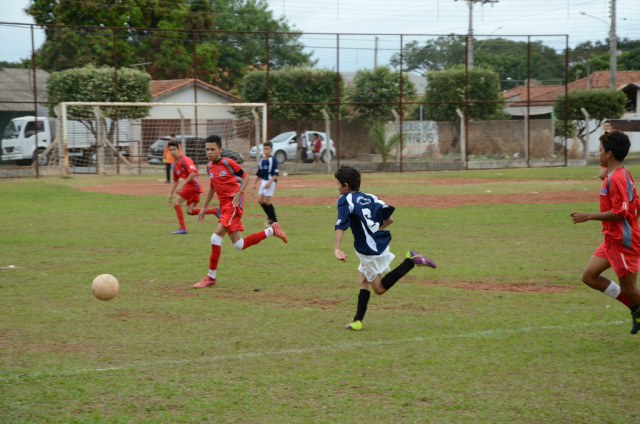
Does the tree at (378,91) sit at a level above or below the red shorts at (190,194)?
above

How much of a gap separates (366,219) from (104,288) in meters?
2.70

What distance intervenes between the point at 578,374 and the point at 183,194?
354 inches

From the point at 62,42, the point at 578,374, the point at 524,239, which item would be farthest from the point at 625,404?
the point at 62,42

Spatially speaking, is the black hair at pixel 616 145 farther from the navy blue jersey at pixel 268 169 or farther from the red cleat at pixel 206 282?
the navy blue jersey at pixel 268 169

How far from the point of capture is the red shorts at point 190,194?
501 inches

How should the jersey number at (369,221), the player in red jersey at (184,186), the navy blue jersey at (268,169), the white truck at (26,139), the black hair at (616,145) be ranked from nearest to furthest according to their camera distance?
the black hair at (616,145)
the jersey number at (369,221)
the player in red jersey at (184,186)
the navy blue jersey at (268,169)
the white truck at (26,139)

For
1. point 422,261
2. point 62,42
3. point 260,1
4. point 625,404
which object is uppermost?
point 260,1

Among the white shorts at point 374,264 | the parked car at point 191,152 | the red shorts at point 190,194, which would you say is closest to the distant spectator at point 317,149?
the parked car at point 191,152

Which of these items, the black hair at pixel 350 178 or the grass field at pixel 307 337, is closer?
the grass field at pixel 307 337

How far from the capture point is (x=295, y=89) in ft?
116

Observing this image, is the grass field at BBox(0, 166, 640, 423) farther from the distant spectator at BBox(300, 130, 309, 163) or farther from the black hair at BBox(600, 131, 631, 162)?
the distant spectator at BBox(300, 130, 309, 163)

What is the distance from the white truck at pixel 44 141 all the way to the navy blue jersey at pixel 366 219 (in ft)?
84.1

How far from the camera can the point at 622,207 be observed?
5668 mm

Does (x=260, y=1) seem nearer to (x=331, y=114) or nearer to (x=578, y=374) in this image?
(x=331, y=114)
